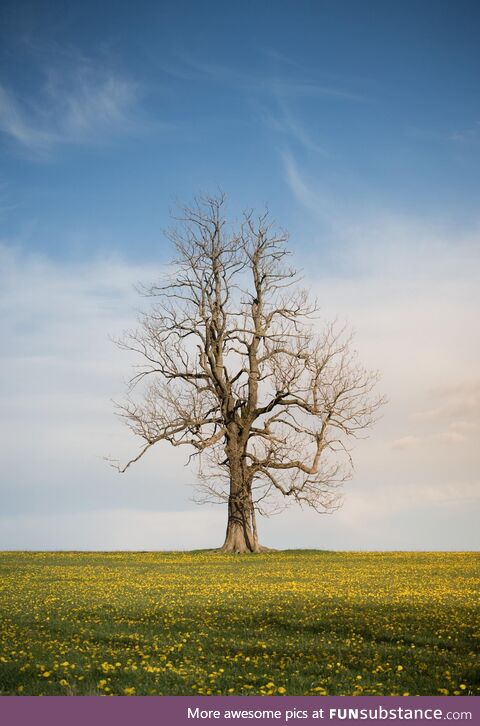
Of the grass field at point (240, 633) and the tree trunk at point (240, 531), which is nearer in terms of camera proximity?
the grass field at point (240, 633)

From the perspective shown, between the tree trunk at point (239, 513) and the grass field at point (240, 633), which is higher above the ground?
the tree trunk at point (239, 513)

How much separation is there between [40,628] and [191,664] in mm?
5834

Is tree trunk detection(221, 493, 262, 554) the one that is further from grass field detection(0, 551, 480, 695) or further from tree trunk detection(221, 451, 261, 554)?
grass field detection(0, 551, 480, 695)

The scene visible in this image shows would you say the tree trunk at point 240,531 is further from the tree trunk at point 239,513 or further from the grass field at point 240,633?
the grass field at point 240,633

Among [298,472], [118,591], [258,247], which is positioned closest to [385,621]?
[118,591]

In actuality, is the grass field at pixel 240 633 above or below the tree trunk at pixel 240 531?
below

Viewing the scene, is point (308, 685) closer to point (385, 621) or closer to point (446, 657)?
point (446, 657)

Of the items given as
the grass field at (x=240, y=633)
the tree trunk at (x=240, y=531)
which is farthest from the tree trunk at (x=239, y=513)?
the grass field at (x=240, y=633)

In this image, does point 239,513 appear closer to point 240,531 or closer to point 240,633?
point 240,531

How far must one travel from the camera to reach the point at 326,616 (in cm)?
1875

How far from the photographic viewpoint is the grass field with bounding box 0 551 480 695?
12047 mm

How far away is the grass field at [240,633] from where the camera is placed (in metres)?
12.0

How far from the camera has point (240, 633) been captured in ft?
54.0

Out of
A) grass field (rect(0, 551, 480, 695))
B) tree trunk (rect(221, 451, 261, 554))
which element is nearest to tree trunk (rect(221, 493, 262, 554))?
tree trunk (rect(221, 451, 261, 554))
